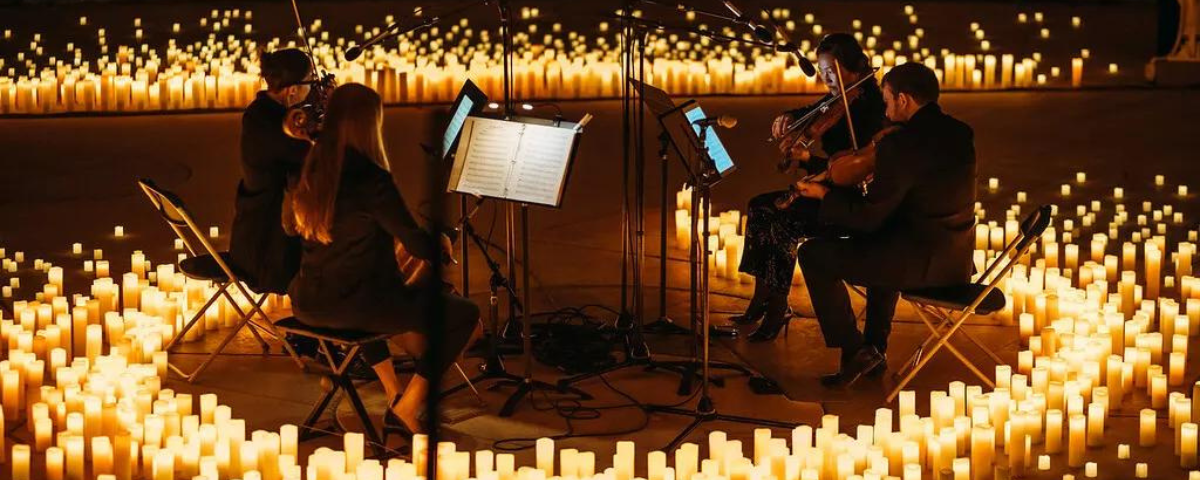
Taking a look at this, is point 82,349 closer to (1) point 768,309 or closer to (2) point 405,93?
(1) point 768,309

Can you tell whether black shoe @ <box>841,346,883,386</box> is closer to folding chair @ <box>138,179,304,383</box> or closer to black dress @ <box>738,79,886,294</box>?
black dress @ <box>738,79,886,294</box>

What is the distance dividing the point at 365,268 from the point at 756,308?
7.74 feet

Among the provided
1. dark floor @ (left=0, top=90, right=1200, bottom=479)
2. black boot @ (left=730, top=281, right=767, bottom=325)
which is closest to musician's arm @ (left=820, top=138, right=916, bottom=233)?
dark floor @ (left=0, top=90, right=1200, bottom=479)

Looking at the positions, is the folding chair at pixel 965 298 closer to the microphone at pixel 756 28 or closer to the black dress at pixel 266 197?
the microphone at pixel 756 28

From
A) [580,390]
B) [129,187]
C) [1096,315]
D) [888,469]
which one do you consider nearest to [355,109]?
[580,390]

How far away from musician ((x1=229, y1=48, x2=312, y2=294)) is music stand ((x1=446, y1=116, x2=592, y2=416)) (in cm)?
69

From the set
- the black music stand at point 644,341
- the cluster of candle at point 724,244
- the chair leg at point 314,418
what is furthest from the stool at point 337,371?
the cluster of candle at point 724,244

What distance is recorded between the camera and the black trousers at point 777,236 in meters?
7.86

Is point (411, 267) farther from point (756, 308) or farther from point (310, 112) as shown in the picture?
point (756, 308)

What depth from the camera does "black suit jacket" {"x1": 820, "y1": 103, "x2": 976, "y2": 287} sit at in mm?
6992

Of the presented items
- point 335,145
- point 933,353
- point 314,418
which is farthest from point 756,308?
point 335,145

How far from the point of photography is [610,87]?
1384 cm

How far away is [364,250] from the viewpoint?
642 centimetres

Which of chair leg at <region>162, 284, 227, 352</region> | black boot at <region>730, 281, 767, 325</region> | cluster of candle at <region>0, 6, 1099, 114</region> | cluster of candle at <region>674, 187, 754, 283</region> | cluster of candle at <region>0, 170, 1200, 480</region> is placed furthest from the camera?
cluster of candle at <region>0, 6, 1099, 114</region>
